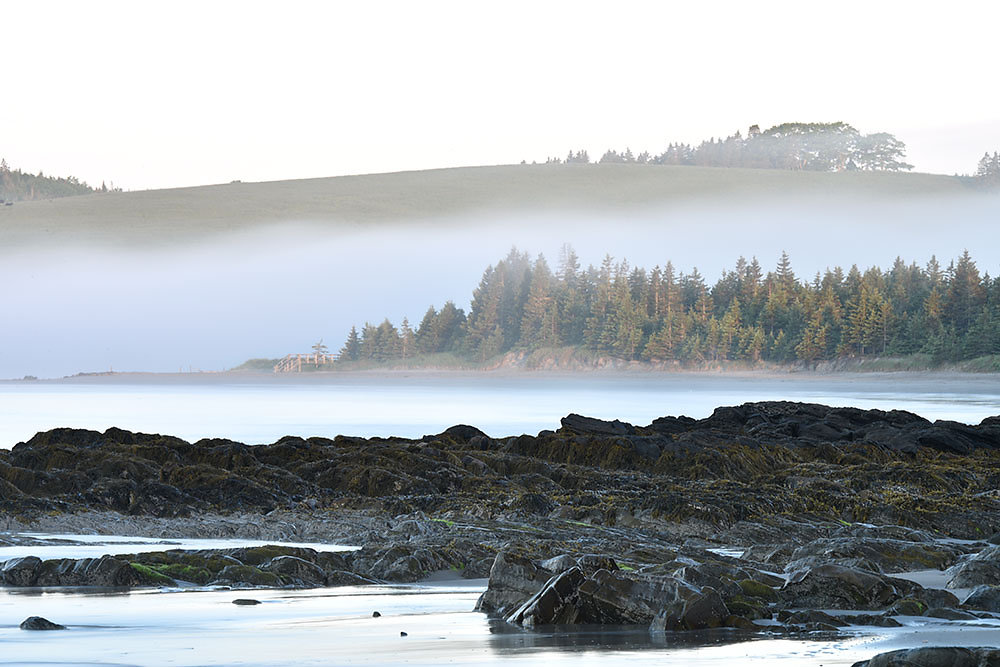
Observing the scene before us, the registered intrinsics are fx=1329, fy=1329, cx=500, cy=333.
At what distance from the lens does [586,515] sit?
15617mm

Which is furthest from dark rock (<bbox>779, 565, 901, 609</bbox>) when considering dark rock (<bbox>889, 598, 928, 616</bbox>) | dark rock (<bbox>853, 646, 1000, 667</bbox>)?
dark rock (<bbox>853, 646, 1000, 667</bbox>)

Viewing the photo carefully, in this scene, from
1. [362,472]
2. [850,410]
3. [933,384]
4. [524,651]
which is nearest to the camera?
[524,651]

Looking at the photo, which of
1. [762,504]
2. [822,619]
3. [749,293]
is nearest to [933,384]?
[749,293]

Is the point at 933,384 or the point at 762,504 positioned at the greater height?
the point at 762,504

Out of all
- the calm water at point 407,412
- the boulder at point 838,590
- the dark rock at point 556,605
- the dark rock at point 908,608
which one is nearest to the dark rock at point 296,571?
the dark rock at point 556,605

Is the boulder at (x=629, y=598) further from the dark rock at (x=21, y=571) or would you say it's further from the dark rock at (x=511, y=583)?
the dark rock at (x=21, y=571)

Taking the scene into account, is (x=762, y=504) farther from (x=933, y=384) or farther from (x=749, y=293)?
(x=749, y=293)

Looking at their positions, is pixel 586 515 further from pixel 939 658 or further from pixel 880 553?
pixel 939 658

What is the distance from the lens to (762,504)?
16.2 meters

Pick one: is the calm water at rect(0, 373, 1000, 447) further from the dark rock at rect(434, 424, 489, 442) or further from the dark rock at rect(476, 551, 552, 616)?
the dark rock at rect(476, 551, 552, 616)

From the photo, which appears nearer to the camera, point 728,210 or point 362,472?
point 362,472

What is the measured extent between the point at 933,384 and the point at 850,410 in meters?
63.7

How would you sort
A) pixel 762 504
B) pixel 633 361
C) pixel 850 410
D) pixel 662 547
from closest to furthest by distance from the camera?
1. pixel 662 547
2. pixel 762 504
3. pixel 850 410
4. pixel 633 361

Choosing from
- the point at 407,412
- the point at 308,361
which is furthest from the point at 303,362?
the point at 407,412
